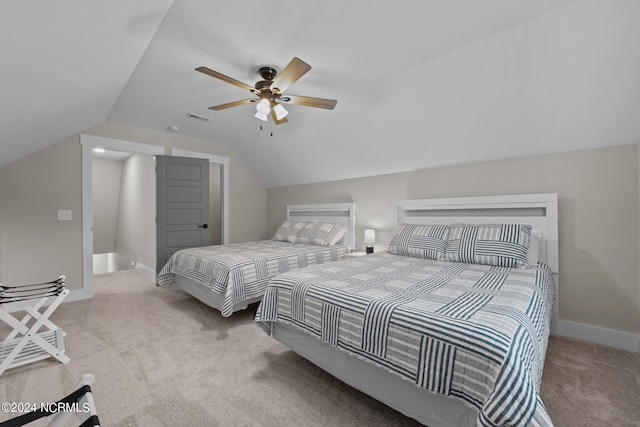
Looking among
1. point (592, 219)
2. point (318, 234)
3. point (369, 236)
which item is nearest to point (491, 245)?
point (592, 219)

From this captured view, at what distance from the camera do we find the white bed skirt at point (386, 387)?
→ 1.29 meters

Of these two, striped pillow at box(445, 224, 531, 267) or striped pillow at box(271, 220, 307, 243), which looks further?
striped pillow at box(271, 220, 307, 243)

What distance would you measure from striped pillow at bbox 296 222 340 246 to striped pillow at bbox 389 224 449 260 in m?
1.14

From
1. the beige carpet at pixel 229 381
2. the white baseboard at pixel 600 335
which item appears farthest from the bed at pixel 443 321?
the beige carpet at pixel 229 381

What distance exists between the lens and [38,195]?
3.47 m

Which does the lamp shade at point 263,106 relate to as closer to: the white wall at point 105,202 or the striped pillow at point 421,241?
the striped pillow at point 421,241

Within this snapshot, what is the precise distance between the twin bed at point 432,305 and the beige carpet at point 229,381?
0.20m

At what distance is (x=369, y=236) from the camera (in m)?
3.92

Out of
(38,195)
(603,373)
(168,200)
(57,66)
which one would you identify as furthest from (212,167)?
(603,373)

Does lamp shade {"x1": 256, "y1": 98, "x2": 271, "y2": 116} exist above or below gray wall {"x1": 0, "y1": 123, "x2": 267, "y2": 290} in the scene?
above

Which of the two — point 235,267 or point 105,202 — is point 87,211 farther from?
point 105,202

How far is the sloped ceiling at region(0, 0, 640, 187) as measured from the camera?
68.4 inches

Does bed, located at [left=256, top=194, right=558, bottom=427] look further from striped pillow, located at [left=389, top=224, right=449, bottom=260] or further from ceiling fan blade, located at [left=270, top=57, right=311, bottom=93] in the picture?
ceiling fan blade, located at [left=270, top=57, right=311, bottom=93]

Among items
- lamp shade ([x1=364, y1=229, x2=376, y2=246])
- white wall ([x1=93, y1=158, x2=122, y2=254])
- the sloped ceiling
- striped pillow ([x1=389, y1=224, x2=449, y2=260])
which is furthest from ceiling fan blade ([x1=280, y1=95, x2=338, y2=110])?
white wall ([x1=93, y1=158, x2=122, y2=254])
